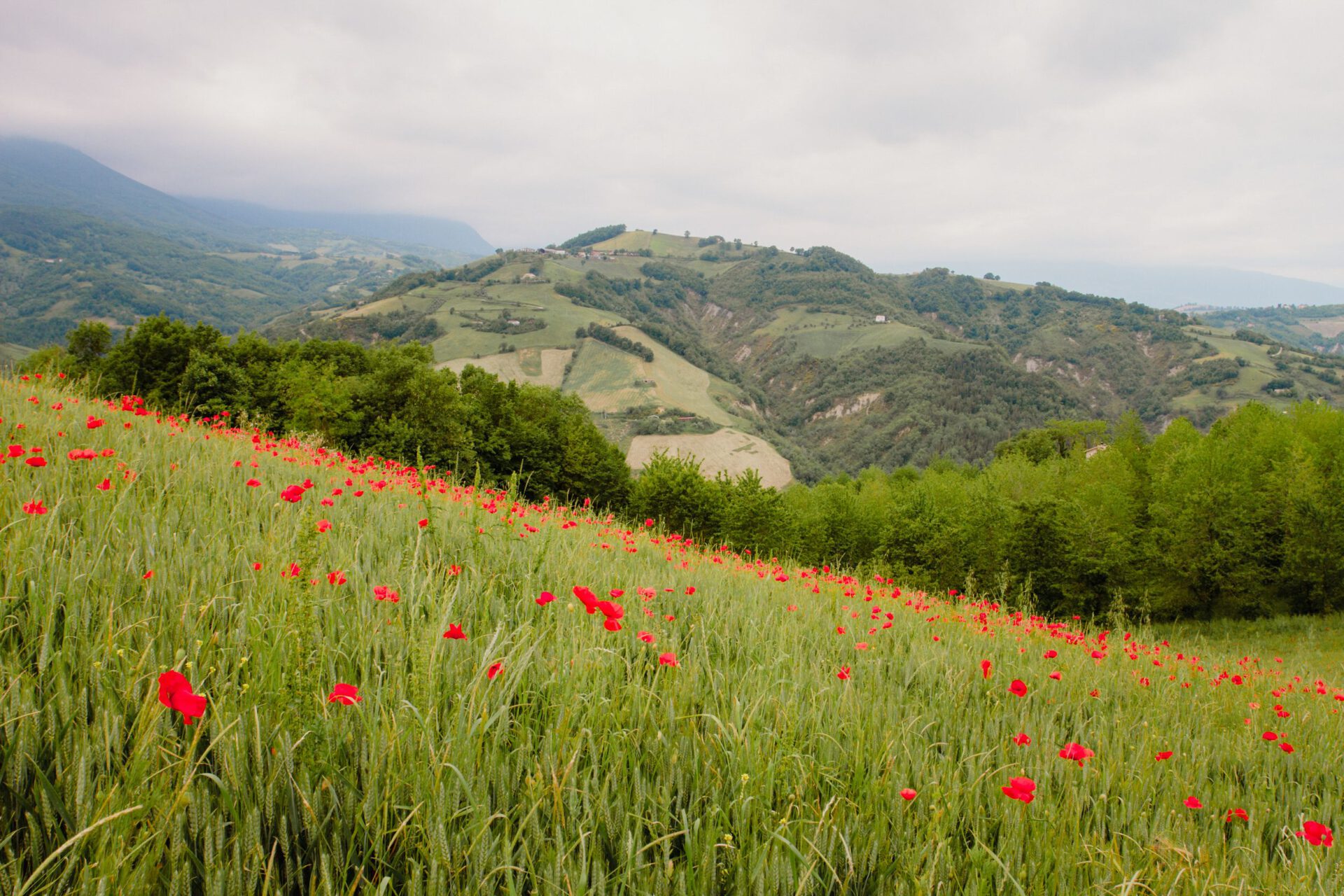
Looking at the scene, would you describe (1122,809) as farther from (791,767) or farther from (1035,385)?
(1035,385)

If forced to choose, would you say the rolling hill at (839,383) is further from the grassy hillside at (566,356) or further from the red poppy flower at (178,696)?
the red poppy flower at (178,696)

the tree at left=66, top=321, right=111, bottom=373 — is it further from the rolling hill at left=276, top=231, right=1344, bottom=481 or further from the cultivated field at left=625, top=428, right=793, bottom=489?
the rolling hill at left=276, top=231, right=1344, bottom=481

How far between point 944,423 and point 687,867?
535 ft

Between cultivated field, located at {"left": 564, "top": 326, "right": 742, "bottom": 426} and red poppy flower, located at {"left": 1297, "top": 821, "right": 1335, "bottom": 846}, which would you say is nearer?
red poppy flower, located at {"left": 1297, "top": 821, "right": 1335, "bottom": 846}

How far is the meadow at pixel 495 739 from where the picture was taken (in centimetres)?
134

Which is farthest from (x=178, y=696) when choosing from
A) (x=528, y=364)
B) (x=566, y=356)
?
(x=566, y=356)

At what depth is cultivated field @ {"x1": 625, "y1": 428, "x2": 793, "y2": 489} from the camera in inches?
4090

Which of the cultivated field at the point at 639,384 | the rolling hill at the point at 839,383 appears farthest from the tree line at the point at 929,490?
the cultivated field at the point at 639,384

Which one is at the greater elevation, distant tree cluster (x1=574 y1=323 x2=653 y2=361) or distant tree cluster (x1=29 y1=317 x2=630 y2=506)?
distant tree cluster (x1=574 y1=323 x2=653 y2=361)

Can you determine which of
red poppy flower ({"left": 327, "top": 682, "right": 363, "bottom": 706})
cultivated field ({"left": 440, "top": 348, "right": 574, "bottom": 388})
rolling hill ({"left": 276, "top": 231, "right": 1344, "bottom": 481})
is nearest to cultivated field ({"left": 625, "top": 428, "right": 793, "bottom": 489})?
rolling hill ({"left": 276, "top": 231, "right": 1344, "bottom": 481})

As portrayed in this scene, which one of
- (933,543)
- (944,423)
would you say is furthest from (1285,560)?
(944,423)

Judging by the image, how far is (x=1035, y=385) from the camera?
6211 inches

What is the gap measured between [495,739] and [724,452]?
114 metres

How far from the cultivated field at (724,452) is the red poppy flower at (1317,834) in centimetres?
9453
